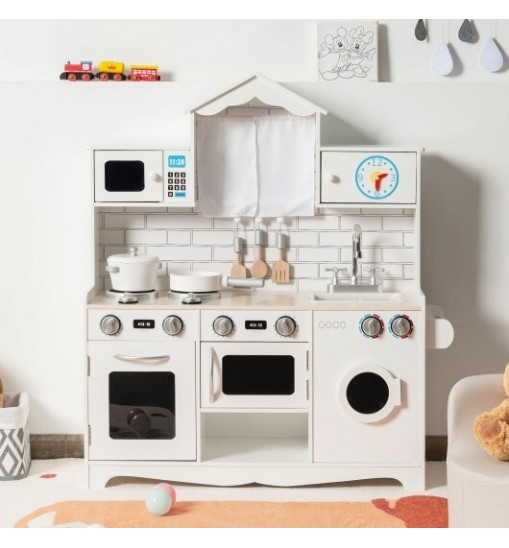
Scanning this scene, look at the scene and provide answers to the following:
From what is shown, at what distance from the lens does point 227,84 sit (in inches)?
172

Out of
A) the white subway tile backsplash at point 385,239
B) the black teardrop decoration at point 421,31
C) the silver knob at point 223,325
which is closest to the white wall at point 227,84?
the black teardrop decoration at point 421,31

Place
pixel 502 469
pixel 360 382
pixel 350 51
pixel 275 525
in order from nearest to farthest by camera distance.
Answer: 1. pixel 502 469
2. pixel 275 525
3. pixel 360 382
4. pixel 350 51

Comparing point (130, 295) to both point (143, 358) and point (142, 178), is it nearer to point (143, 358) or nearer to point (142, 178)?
point (143, 358)

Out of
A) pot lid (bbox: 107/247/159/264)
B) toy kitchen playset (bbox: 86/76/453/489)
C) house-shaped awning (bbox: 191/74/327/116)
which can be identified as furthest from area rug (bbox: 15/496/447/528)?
house-shaped awning (bbox: 191/74/327/116)

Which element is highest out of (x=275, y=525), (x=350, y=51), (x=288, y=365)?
(x=350, y=51)

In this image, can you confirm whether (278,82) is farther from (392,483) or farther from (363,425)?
(392,483)

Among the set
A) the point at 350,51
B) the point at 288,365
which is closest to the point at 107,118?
the point at 350,51

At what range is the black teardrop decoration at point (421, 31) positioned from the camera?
4426mm

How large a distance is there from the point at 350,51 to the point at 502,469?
2.16m

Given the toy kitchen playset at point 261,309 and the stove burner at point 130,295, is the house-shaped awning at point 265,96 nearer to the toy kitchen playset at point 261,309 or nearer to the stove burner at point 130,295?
the toy kitchen playset at point 261,309

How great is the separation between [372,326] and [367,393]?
0.98 ft

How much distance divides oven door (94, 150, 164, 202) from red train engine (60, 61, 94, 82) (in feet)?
1.41

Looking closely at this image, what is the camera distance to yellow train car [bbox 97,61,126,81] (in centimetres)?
440

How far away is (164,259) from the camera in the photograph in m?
4.50
